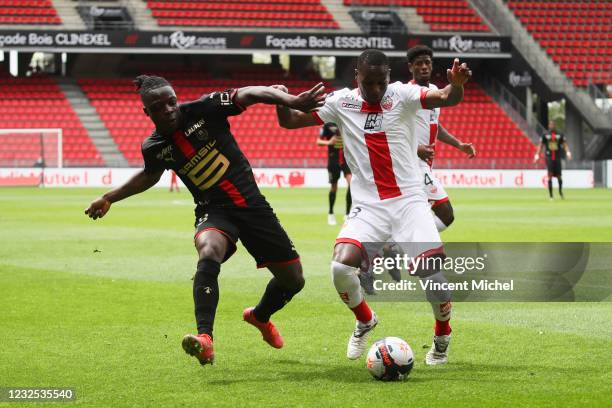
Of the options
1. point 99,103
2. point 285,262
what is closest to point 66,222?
point 285,262

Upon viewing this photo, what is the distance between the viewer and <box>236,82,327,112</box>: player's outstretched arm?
6531 millimetres

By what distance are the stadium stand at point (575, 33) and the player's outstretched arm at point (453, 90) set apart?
41869mm

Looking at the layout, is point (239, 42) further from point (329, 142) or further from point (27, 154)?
point (329, 142)

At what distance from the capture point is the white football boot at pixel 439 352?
6863 mm

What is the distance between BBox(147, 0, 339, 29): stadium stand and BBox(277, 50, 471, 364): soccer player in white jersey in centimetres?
3975

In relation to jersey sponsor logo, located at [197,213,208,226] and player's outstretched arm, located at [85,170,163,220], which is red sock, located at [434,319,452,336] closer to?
jersey sponsor logo, located at [197,213,208,226]

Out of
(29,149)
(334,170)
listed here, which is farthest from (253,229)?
(29,149)

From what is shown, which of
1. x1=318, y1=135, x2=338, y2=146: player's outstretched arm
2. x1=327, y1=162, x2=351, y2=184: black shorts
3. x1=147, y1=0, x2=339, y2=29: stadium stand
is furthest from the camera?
x1=147, y1=0, x2=339, y2=29: stadium stand

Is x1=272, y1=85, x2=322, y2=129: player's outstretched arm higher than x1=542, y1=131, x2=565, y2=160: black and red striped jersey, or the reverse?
x1=272, y1=85, x2=322, y2=129: player's outstretched arm

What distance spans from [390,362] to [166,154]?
2057mm

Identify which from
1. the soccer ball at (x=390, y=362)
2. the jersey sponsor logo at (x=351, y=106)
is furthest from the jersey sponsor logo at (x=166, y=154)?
the soccer ball at (x=390, y=362)

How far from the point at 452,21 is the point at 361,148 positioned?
42803 mm
